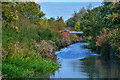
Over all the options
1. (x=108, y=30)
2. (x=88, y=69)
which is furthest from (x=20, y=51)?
(x=108, y=30)

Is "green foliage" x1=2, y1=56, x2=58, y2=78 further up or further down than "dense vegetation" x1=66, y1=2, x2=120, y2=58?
further down

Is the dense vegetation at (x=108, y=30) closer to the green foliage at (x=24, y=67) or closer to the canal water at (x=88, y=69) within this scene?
the canal water at (x=88, y=69)

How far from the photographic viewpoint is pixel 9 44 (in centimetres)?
1282

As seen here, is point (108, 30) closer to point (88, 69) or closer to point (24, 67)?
point (88, 69)

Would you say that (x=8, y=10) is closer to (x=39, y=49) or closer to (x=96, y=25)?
(x=39, y=49)

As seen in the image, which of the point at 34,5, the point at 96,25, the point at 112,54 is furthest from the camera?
the point at 34,5

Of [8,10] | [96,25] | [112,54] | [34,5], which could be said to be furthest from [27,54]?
[34,5]

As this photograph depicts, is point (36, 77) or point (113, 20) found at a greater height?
point (113, 20)

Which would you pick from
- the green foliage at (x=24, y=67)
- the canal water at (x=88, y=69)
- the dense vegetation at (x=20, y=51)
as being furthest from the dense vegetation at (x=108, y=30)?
the green foliage at (x=24, y=67)

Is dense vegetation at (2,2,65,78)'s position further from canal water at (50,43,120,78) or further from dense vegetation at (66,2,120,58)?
dense vegetation at (66,2,120,58)

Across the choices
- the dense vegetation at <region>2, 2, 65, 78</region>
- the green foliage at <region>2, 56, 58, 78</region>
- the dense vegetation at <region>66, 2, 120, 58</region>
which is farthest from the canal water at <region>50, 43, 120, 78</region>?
the dense vegetation at <region>66, 2, 120, 58</region>

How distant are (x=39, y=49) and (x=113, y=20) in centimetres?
519

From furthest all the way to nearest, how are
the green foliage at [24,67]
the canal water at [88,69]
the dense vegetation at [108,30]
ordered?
the dense vegetation at [108,30] < the canal water at [88,69] < the green foliage at [24,67]

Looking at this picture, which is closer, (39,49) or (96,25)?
(39,49)
